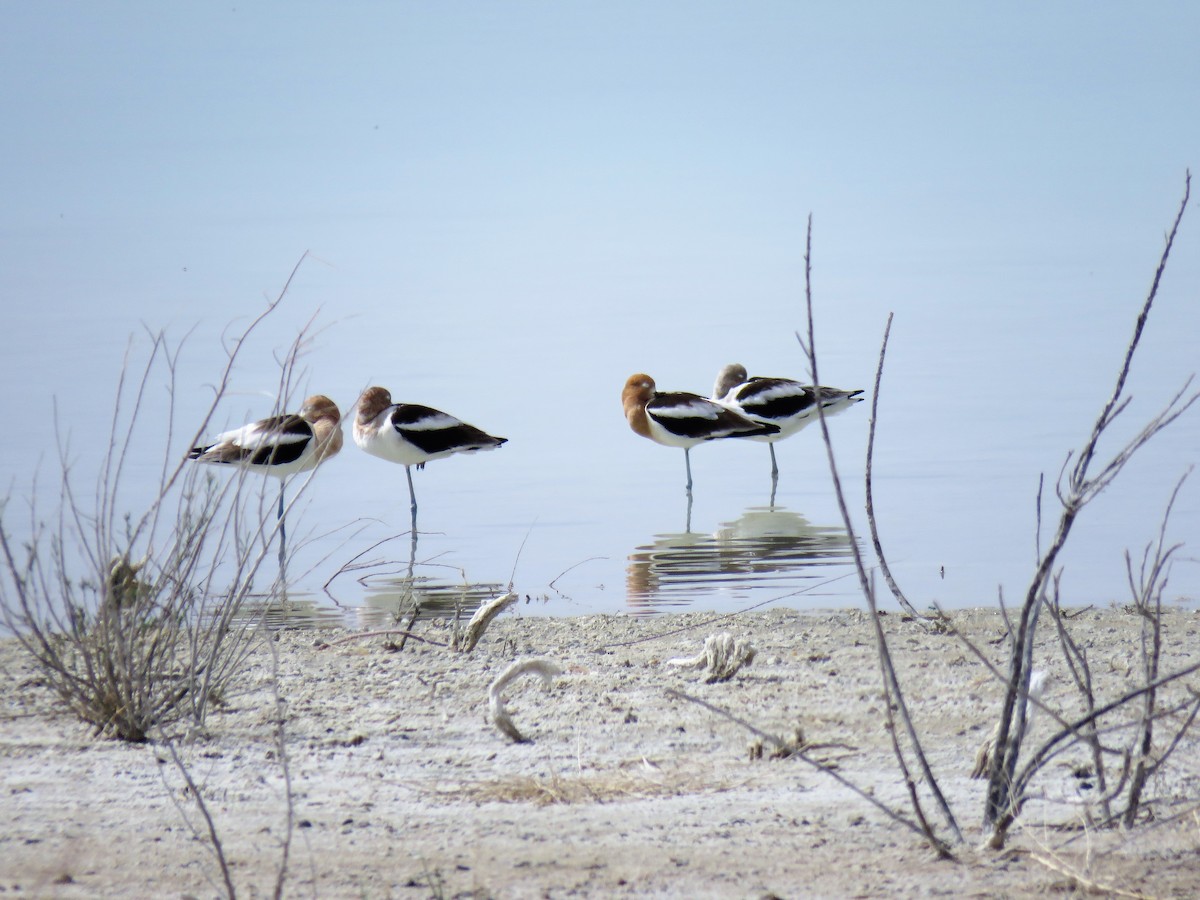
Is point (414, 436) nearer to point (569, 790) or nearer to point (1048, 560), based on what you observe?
point (569, 790)

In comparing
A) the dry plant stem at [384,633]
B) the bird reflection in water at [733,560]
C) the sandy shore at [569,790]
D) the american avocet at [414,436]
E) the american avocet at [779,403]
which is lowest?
the sandy shore at [569,790]

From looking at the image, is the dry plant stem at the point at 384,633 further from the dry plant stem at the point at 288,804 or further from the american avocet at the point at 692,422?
the american avocet at the point at 692,422

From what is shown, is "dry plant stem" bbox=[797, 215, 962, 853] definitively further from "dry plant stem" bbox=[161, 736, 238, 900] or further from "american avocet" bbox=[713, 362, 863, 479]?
"american avocet" bbox=[713, 362, 863, 479]

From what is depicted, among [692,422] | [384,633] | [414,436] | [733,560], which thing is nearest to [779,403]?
[692,422]

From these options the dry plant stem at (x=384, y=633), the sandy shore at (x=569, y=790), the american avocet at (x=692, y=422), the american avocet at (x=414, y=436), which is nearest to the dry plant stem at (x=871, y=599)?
the sandy shore at (x=569, y=790)

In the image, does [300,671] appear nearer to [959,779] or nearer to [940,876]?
[959,779]

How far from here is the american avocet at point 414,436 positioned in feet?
44.2

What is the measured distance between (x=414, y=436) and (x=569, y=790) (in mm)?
9856

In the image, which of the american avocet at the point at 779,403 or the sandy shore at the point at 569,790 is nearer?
the sandy shore at the point at 569,790

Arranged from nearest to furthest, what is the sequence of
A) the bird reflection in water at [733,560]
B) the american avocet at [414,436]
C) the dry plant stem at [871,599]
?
the dry plant stem at [871,599] < the bird reflection in water at [733,560] < the american avocet at [414,436]

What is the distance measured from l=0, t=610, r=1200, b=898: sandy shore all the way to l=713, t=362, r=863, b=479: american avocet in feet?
32.5

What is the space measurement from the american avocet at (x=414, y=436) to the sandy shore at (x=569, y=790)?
25.0ft

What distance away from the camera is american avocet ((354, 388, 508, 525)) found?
13.5 m

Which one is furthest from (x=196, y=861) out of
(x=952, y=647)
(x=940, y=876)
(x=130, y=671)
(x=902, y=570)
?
(x=902, y=570)
